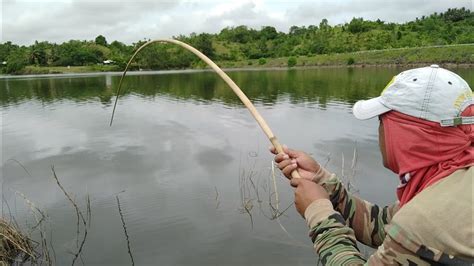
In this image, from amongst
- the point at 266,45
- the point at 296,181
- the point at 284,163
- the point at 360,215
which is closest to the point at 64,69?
the point at 266,45

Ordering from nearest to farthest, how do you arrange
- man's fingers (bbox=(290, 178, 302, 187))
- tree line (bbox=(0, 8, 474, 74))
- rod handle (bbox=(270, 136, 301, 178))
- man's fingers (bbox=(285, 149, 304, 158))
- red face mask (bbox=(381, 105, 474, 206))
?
red face mask (bbox=(381, 105, 474, 206)), man's fingers (bbox=(290, 178, 302, 187)), rod handle (bbox=(270, 136, 301, 178)), man's fingers (bbox=(285, 149, 304, 158)), tree line (bbox=(0, 8, 474, 74))

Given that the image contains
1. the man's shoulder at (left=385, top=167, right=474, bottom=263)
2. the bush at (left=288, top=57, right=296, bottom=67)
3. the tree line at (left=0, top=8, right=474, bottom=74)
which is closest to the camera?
the man's shoulder at (left=385, top=167, right=474, bottom=263)

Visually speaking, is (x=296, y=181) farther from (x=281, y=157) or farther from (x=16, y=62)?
(x=16, y=62)

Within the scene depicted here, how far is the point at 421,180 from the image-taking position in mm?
1934

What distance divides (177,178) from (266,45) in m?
105

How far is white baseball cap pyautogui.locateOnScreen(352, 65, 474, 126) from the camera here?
6.04 ft

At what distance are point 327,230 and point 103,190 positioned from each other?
8.73 m

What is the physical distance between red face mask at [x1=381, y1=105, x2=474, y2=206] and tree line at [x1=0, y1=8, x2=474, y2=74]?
284 ft

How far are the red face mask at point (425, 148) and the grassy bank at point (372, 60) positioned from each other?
Result: 6355cm

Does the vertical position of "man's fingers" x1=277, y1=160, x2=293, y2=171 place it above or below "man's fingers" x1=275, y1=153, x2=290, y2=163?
below

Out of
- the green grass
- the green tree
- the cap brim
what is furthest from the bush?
the cap brim

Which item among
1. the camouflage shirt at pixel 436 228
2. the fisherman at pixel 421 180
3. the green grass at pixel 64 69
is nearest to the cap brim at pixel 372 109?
the fisherman at pixel 421 180

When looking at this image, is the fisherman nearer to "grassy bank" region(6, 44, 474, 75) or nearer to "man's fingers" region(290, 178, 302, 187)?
"man's fingers" region(290, 178, 302, 187)

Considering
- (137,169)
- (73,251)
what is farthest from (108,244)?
(137,169)
